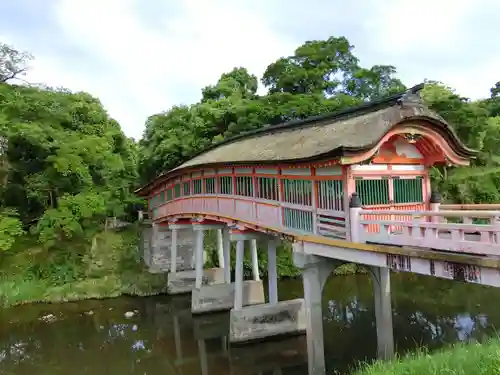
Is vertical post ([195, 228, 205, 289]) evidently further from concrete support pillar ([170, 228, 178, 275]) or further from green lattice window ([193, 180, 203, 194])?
concrete support pillar ([170, 228, 178, 275])

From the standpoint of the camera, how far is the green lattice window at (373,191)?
10.4 metres

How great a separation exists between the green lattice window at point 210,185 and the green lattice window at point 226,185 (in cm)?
89

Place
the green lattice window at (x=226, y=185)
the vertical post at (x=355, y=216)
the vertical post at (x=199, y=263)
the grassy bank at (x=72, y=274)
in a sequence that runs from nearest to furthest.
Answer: the vertical post at (x=355, y=216), the green lattice window at (x=226, y=185), the vertical post at (x=199, y=263), the grassy bank at (x=72, y=274)

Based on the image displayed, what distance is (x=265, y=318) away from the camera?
1608 centimetres

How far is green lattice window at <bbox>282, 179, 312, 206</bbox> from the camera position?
11.6 metres

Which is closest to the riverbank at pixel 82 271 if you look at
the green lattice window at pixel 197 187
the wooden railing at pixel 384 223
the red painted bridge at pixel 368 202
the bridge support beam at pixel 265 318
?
the green lattice window at pixel 197 187

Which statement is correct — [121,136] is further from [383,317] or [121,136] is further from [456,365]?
[456,365]

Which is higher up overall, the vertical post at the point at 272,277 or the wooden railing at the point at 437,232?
the wooden railing at the point at 437,232

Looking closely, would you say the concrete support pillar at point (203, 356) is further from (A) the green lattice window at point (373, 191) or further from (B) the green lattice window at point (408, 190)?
(B) the green lattice window at point (408, 190)

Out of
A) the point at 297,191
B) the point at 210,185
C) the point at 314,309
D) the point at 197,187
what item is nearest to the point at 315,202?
the point at 297,191

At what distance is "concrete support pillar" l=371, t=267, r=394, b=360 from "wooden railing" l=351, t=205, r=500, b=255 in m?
2.48

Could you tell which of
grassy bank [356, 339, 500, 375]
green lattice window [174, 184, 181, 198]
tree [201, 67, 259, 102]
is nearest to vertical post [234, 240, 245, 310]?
A: green lattice window [174, 184, 181, 198]

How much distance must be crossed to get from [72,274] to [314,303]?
61.6 feet

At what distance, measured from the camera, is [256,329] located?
629 inches
